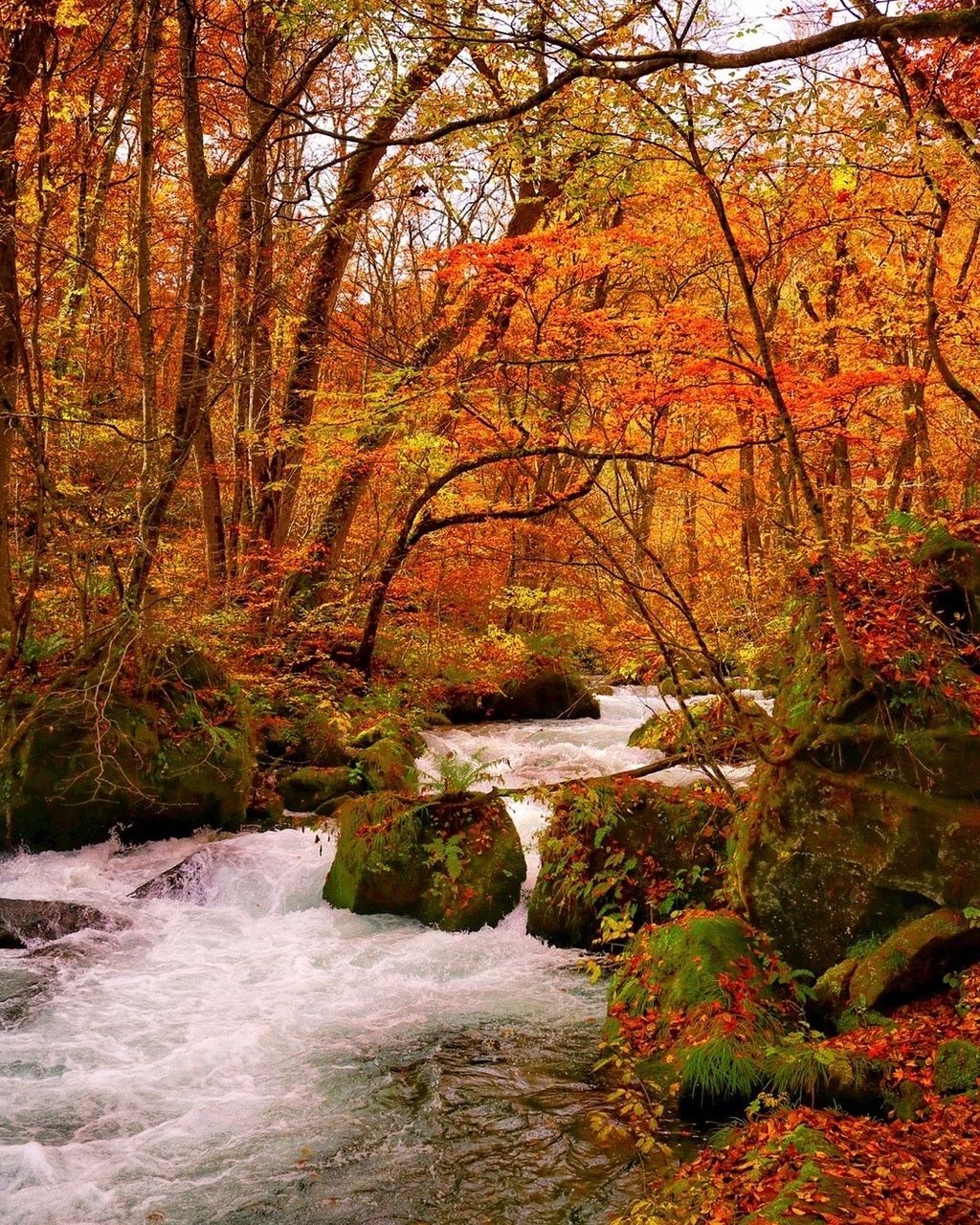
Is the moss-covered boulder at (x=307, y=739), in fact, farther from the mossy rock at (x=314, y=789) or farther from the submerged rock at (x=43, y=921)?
the submerged rock at (x=43, y=921)

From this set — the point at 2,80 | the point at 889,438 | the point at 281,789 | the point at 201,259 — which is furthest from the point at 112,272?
the point at 889,438

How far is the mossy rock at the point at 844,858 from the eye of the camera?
17.9 feet

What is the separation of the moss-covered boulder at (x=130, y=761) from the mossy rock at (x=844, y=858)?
604 centimetres

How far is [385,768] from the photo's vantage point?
445 inches

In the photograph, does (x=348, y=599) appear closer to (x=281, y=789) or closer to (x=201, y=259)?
(x=281, y=789)

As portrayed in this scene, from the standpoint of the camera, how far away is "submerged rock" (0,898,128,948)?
24.5 ft

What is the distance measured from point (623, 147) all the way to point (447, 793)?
5.80 metres

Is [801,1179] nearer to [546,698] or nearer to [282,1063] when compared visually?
[282,1063]

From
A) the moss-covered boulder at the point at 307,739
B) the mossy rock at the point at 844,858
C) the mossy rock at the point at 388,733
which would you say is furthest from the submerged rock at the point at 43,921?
the mossy rock at the point at 844,858

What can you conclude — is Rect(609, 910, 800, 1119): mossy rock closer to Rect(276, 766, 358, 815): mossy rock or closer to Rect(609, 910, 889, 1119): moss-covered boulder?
Rect(609, 910, 889, 1119): moss-covered boulder

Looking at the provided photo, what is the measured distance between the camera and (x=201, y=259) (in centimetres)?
887

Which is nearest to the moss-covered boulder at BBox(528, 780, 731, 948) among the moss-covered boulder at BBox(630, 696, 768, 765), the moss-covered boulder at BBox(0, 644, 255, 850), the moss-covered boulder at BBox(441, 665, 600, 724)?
the moss-covered boulder at BBox(630, 696, 768, 765)

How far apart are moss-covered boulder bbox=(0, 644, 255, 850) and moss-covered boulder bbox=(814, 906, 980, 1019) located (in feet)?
22.1

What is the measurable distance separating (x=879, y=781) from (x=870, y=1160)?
8.38 ft
